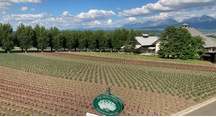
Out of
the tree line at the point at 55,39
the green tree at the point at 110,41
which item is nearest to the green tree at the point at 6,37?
the tree line at the point at 55,39

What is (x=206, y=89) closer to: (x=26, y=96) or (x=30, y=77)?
(x=26, y=96)

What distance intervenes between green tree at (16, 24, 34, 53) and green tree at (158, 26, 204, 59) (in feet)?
140

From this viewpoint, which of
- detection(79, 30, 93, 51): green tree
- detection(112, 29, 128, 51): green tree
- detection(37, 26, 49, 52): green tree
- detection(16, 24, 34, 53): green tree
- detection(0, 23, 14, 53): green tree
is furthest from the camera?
detection(79, 30, 93, 51): green tree

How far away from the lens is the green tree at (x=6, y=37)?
69.6 metres

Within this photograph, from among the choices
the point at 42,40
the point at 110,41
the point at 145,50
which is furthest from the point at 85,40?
the point at 145,50

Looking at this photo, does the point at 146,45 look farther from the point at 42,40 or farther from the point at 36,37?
the point at 36,37

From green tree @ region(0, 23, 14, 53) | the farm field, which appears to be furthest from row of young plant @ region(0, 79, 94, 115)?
green tree @ region(0, 23, 14, 53)

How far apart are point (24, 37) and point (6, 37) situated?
5354 mm

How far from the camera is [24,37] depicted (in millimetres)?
73438

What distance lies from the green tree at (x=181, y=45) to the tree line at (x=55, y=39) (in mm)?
17089

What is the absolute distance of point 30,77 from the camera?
29.6 meters

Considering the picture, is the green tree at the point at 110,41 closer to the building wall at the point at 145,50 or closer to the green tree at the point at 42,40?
the building wall at the point at 145,50

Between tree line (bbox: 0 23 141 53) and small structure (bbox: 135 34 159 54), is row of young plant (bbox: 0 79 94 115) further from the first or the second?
small structure (bbox: 135 34 159 54)

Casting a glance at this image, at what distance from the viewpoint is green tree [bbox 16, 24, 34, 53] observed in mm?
73812
